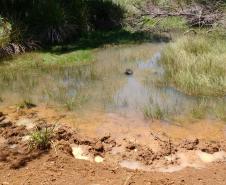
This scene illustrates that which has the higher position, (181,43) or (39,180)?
(181,43)

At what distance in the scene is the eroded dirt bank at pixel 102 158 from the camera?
6.36 meters

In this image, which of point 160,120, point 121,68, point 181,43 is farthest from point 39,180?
point 181,43

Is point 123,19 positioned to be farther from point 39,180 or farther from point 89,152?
point 39,180

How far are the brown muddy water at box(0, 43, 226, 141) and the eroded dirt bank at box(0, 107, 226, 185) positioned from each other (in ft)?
1.29

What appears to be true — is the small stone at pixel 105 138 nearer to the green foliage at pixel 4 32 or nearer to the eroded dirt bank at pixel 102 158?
the eroded dirt bank at pixel 102 158

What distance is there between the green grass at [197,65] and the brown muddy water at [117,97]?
27 centimetres

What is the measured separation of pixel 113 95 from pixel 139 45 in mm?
4826

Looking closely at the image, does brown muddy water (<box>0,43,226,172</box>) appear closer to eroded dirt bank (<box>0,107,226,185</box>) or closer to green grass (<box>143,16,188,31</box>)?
eroded dirt bank (<box>0,107,226,185</box>)

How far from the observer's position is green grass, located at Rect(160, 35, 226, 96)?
10.1 meters

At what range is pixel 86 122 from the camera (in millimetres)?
8570

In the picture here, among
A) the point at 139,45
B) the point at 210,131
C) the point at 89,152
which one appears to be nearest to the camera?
the point at 89,152

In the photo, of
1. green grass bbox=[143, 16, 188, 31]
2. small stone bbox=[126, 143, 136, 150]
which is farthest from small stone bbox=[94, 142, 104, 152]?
green grass bbox=[143, 16, 188, 31]

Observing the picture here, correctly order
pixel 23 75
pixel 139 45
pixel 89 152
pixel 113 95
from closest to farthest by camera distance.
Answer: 1. pixel 89 152
2. pixel 113 95
3. pixel 23 75
4. pixel 139 45

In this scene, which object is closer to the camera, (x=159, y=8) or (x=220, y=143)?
(x=220, y=143)
